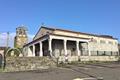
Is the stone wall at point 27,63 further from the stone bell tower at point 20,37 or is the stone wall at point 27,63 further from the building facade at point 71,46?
the stone bell tower at point 20,37

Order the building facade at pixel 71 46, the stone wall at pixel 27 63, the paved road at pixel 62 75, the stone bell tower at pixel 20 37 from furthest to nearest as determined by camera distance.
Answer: the stone bell tower at pixel 20 37 → the building facade at pixel 71 46 → the stone wall at pixel 27 63 → the paved road at pixel 62 75

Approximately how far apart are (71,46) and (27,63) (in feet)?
60.4

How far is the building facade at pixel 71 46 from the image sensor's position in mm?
38531

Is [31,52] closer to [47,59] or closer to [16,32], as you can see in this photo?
[16,32]

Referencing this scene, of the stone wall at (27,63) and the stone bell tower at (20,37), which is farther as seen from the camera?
the stone bell tower at (20,37)

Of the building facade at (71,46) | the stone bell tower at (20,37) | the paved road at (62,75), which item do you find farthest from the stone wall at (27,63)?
the stone bell tower at (20,37)

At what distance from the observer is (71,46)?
44281 millimetres

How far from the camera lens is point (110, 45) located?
54.4 metres

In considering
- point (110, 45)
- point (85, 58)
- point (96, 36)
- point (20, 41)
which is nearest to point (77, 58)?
point (85, 58)

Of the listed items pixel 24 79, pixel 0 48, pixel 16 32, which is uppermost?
pixel 16 32

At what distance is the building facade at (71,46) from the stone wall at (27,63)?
596cm

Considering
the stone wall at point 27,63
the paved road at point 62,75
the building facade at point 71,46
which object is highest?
the building facade at point 71,46

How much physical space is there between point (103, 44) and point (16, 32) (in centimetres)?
2859

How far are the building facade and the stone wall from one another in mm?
5964
